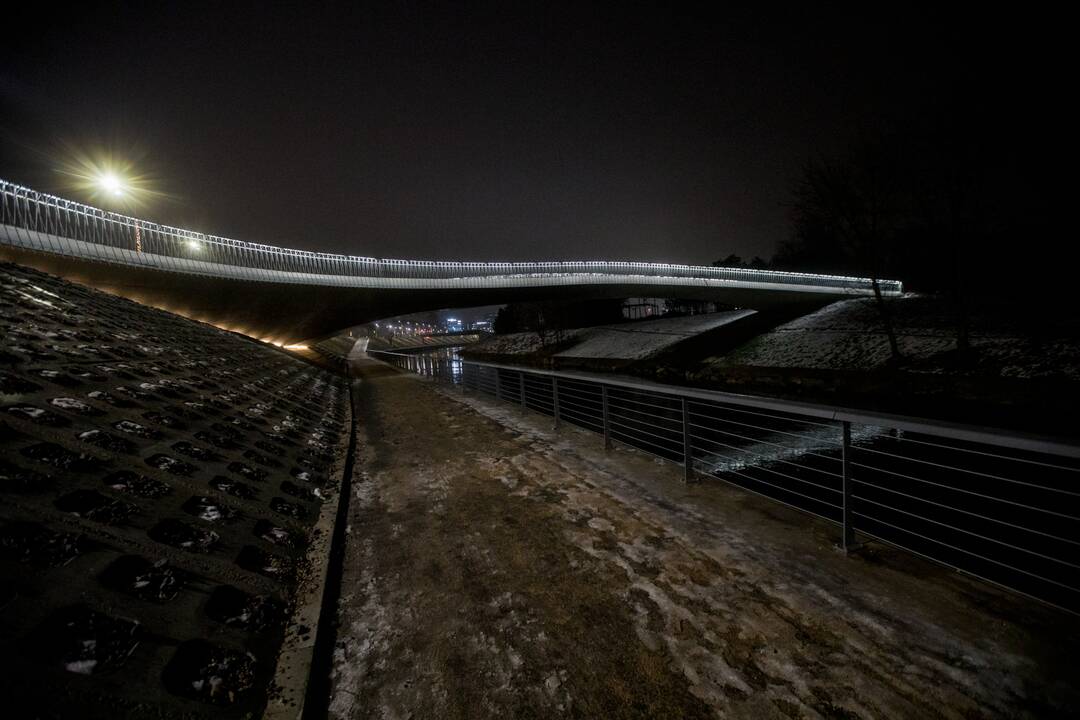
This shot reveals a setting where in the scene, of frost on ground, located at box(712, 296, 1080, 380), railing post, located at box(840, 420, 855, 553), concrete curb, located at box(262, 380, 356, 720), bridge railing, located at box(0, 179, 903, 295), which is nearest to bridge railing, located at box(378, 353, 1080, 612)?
railing post, located at box(840, 420, 855, 553)

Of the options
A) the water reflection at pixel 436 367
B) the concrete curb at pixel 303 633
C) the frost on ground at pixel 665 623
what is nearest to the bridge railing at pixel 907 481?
the frost on ground at pixel 665 623

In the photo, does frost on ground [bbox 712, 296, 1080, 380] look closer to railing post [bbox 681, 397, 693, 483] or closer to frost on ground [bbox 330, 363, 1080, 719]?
railing post [bbox 681, 397, 693, 483]

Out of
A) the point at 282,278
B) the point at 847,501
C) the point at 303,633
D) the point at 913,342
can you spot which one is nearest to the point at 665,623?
the point at 847,501

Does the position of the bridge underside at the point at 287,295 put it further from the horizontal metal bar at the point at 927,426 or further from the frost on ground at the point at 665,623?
the horizontal metal bar at the point at 927,426

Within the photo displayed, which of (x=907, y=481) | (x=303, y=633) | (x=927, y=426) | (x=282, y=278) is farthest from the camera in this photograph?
(x=282, y=278)

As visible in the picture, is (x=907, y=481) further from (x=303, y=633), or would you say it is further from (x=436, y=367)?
(x=436, y=367)

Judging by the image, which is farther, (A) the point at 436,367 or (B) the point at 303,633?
(A) the point at 436,367

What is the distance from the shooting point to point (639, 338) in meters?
38.0

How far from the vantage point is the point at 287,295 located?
2650cm

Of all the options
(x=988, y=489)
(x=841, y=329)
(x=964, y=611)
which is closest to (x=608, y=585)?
(x=964, y=611)

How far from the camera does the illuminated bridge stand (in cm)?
1527

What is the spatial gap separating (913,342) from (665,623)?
25715 millimetres

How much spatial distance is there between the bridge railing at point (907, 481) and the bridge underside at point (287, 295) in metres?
17.2

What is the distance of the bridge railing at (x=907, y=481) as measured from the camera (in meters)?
2.67
